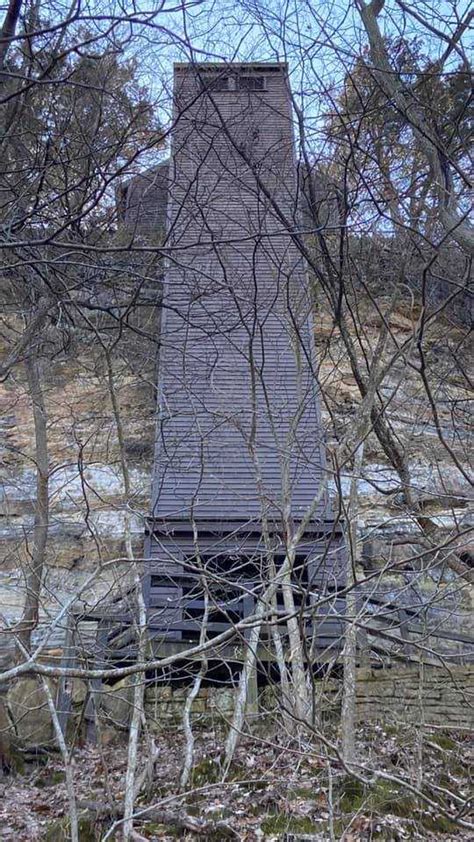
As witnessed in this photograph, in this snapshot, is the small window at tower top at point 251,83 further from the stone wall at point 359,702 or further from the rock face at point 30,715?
the rock face at point 30,715

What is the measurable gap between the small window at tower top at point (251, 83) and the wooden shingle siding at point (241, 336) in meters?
0.06

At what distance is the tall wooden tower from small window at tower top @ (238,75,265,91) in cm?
1

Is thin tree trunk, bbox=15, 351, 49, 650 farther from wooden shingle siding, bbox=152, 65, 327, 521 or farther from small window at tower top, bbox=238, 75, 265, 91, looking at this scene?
small window at tower top, bbox=238, 75, 265, 91

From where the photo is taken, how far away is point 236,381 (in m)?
7.51

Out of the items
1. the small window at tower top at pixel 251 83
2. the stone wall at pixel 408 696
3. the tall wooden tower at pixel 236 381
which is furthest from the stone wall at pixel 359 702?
the small window at tower top at pixel 251 83

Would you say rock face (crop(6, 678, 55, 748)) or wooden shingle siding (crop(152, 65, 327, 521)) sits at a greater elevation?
wooden shingle siding (crop(152, 65, 327, 521))

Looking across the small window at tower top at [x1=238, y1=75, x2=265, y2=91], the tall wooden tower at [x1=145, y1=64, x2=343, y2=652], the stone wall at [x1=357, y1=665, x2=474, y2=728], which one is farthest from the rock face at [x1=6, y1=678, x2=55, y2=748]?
the small window at tower top at [x1=238, y1=75, x2=265, y2=91]

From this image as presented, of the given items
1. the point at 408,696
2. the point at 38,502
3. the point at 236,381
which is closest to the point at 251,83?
the point at 236,381

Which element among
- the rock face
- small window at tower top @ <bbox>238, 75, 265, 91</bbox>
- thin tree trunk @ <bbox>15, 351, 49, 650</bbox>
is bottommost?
the rock face

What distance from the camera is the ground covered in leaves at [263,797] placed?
3.73m

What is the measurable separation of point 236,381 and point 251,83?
10.6 ft

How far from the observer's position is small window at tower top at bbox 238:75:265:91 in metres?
5.09

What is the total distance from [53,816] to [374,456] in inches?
230

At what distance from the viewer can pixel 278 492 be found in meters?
6.62
